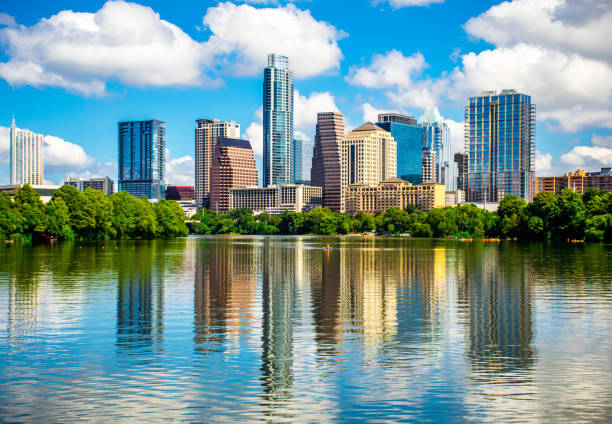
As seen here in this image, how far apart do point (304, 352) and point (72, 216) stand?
142 metres

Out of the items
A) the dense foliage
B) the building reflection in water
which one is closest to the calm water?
the building reflection in water

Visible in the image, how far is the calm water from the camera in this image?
20.5 meters

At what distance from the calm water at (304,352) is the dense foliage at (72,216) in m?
95.0

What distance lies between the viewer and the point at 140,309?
39938mm

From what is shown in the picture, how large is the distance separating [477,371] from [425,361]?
2359mm

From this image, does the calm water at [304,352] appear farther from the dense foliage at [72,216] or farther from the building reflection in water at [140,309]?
the dense foliage at [72,216]

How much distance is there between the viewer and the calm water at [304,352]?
2050 centimetres

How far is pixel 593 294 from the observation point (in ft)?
158

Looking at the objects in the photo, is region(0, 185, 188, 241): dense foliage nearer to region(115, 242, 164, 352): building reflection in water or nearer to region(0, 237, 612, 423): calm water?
region(115, 242, 164, 352): building reflection in water

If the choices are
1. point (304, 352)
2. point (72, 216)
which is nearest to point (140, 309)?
point (304, 352)

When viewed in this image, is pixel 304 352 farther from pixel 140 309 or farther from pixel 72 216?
pixel 72 216

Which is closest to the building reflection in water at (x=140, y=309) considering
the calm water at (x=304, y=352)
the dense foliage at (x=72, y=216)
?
the calm water at (x=304, y=352)

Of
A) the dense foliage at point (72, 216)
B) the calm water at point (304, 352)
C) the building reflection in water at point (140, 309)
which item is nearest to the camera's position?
the calm water at point (304, 352)

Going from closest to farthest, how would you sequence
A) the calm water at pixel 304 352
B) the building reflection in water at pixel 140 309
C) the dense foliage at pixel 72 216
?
the calm water at pixel 304 352, the building reflection in water at pixel 140 309, the dense foliage at pixel 72 216
